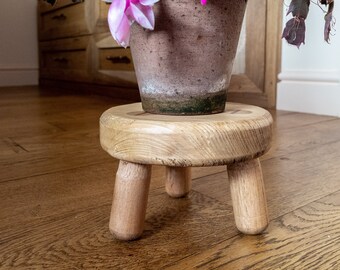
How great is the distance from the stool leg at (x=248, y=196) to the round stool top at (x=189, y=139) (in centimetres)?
3

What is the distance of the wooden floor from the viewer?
1.26ft

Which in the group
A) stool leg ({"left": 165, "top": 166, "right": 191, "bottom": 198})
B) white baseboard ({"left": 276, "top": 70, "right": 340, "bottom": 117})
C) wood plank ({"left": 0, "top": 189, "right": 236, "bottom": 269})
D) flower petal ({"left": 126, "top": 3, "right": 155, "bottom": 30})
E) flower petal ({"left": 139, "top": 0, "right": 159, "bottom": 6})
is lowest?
wood plank ({"left": 0, "top": 189, "right": 236, "bottom": 269})

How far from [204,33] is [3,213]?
1.05ft

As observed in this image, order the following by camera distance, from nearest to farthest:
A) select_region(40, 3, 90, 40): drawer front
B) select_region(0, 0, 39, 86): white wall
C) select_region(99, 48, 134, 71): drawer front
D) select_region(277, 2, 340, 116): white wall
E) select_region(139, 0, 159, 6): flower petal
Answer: select_region(139, 0, 159, 6): flower petal → select_region(277, 2, 340, 116): white wall → select_region(99, 48, 134, 71): drawer front → select_region(40, 3, 90, 40): drawer front → select_region(0, 0, 39, 86): white wall

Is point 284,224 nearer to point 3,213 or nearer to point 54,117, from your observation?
point 3,213

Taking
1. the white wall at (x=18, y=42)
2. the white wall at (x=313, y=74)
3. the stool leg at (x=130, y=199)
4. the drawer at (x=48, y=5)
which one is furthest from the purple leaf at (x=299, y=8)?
the white wall at (x=18, y=42)

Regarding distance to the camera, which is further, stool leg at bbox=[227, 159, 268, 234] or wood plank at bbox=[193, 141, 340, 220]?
wood plank at bbox=[193, 141, 340, 220]

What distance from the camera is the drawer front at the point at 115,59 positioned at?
1.74 meters

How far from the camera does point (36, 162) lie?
29.5 inches

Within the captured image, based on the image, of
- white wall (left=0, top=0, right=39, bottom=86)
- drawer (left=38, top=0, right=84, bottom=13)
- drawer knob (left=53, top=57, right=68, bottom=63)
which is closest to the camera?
drawer (left=38, top=0, right=84, bottom=13)

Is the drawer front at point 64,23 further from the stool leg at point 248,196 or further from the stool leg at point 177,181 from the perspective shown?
the stool leg at point 248,196

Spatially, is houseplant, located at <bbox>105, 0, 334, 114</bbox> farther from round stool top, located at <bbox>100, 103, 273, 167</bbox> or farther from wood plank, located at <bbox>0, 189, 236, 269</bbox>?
wood plank, located at <bbox>0, 189, 236, 269</bbox>

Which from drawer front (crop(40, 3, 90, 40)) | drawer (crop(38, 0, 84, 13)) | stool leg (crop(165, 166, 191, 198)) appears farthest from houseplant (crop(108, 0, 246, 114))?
drawer (crop(38, 0, 84, 13))

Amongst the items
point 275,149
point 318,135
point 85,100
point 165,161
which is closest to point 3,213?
point 165,161
